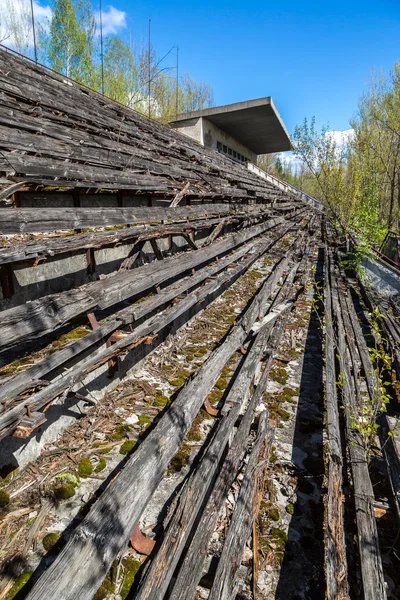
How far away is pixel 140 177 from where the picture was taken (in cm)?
458

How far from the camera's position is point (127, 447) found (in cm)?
243

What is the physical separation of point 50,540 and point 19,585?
0.74 ft

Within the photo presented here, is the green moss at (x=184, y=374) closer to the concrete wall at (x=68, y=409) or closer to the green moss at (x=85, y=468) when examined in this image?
the concrete wall at (x=68, y=409)

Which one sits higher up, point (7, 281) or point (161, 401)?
point (7, 281)

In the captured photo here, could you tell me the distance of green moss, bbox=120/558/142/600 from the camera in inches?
62.0

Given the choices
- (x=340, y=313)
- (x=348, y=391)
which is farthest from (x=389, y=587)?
(x=340, y=313)

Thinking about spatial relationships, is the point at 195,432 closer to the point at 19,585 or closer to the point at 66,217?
the point at 19,585

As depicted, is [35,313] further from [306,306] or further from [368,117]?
[368,117]

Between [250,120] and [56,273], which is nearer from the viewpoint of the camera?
[56,273]

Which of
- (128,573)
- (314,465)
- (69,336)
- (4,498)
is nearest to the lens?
(128,573)

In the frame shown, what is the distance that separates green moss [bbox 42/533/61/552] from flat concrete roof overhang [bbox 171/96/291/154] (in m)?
19.3

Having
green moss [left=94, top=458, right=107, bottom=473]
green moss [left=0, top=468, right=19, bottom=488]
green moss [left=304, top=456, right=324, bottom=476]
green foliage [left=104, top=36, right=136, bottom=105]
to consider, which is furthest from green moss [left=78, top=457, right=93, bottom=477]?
green foliage [left=104, top=36, right=136, bottom=105]

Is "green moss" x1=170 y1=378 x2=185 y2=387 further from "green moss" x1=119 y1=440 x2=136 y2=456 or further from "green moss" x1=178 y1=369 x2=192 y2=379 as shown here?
"green moss" x1=119 y1=440 x2=136 y2=456

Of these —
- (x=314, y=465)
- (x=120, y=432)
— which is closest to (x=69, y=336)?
(x=120, y=432)
